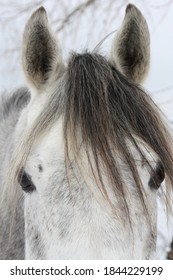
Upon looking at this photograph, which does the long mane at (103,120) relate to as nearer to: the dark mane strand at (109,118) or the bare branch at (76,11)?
the dark mane strand at (109,118)

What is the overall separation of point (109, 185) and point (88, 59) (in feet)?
1.33

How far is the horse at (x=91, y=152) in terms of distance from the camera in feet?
3.62

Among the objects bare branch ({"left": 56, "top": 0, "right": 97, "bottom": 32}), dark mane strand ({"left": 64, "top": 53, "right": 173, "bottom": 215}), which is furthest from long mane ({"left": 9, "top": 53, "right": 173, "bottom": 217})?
bare branch ({"left": 56, "top": 0, "right": 97, "bottom": 32})

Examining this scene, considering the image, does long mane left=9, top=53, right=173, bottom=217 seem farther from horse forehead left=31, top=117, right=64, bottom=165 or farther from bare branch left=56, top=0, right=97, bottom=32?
bare branch left=56, top=0, right=97, bottom=32

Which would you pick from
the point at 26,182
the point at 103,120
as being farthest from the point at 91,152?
the point at 26,182

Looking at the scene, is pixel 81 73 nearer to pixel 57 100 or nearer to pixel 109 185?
pixel 57 100

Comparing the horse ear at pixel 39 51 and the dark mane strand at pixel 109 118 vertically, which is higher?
the horse ear at pixel 39 51

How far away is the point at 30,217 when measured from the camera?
50.9 inches

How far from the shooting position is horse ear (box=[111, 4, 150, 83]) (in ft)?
4.40

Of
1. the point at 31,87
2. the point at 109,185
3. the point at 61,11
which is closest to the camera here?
the point at 109,185

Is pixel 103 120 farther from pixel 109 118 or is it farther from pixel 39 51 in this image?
pixel 39 51

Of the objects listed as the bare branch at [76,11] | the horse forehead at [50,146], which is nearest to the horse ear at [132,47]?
the horse forehead at [50,146]

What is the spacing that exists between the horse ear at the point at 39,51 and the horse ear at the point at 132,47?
181mm
